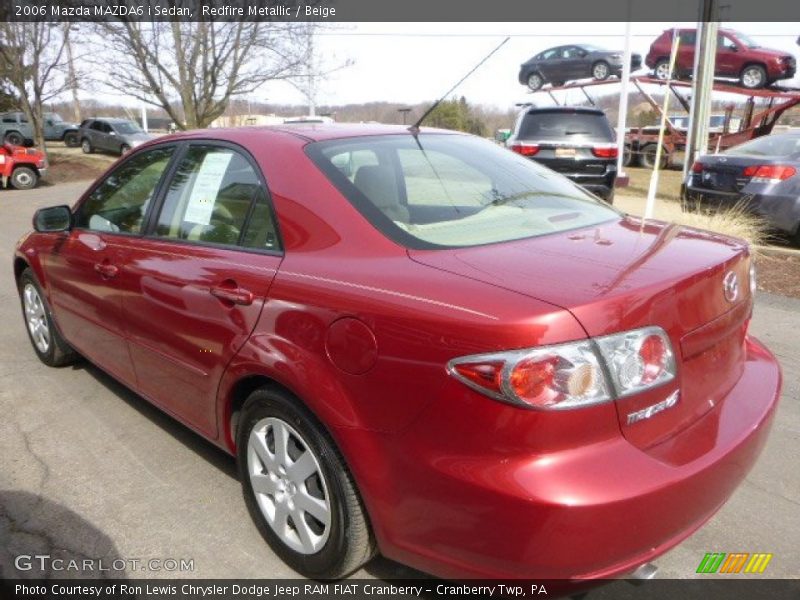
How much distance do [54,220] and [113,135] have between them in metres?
25.3

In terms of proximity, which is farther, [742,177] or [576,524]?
[742,177]

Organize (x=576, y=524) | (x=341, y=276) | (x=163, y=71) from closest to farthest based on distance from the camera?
(x=576, y=524)
(x=341, y=276)
(x=163, y=71)

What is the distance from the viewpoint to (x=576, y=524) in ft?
5.47

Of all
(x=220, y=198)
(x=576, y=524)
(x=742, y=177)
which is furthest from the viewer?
(x=742, y=177)

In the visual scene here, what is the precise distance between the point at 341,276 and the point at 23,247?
10.8ft

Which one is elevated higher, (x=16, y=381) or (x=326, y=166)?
(x=326, y=166)

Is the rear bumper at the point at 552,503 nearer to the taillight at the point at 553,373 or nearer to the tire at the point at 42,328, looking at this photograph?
the taillight at the point at 553,373

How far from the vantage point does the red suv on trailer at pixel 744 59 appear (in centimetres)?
1888

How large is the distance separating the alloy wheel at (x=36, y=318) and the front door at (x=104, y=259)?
0.50 meters

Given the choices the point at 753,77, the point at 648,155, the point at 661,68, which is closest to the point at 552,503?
the point at 753,77

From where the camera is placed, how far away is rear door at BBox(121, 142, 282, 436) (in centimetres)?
246

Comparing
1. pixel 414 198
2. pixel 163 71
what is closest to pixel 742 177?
pixel 414 198

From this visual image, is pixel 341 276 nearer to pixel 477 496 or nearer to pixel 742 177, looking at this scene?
pixel 477 496

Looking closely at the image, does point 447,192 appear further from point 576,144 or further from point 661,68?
point 661,68
